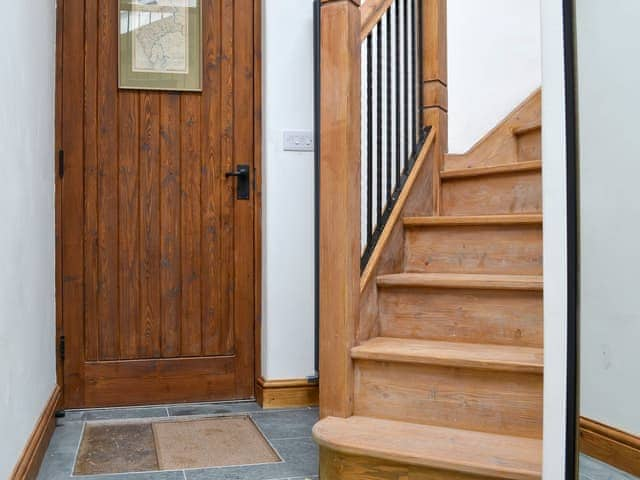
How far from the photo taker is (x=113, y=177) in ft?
10.2

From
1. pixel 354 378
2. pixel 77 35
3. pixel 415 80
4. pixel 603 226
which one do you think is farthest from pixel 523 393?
pixel 77 35

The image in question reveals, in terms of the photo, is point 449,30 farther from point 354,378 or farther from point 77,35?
point 354,378

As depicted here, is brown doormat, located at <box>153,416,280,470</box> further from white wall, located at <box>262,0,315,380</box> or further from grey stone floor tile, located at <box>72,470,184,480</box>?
white wall, located at <box>262,0,315,380</box>

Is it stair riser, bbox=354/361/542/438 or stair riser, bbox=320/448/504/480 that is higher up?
stair riser, bbox=354/361/542/438

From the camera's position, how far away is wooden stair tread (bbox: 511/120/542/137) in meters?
3.02

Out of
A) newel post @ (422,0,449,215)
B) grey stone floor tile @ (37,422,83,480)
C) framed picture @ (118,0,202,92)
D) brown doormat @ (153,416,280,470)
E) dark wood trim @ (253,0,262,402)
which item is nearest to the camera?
grey stone floor tile @ (37,422,83,480)

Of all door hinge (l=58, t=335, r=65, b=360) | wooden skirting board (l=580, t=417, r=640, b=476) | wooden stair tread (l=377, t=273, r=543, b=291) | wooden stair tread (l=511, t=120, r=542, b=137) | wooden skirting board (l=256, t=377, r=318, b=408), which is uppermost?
wooden stair tread (l=511, t=120, r=542, b=137)

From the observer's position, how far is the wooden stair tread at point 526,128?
9.90 ft

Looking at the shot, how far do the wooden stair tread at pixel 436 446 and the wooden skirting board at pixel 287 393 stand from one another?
41.4 inches

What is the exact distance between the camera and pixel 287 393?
10.2 feet

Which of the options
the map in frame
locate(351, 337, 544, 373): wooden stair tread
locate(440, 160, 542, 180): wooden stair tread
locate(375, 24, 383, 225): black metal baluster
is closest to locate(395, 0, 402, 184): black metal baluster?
locate(375, 24, 383, 225): black metal baluster

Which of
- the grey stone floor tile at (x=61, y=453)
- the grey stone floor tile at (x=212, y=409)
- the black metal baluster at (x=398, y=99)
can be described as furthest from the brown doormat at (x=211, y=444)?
the black metal baluster at (x=398, y=99)

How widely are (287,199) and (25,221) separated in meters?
1.26

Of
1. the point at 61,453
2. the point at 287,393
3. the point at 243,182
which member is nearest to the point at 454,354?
the point at 287,393
